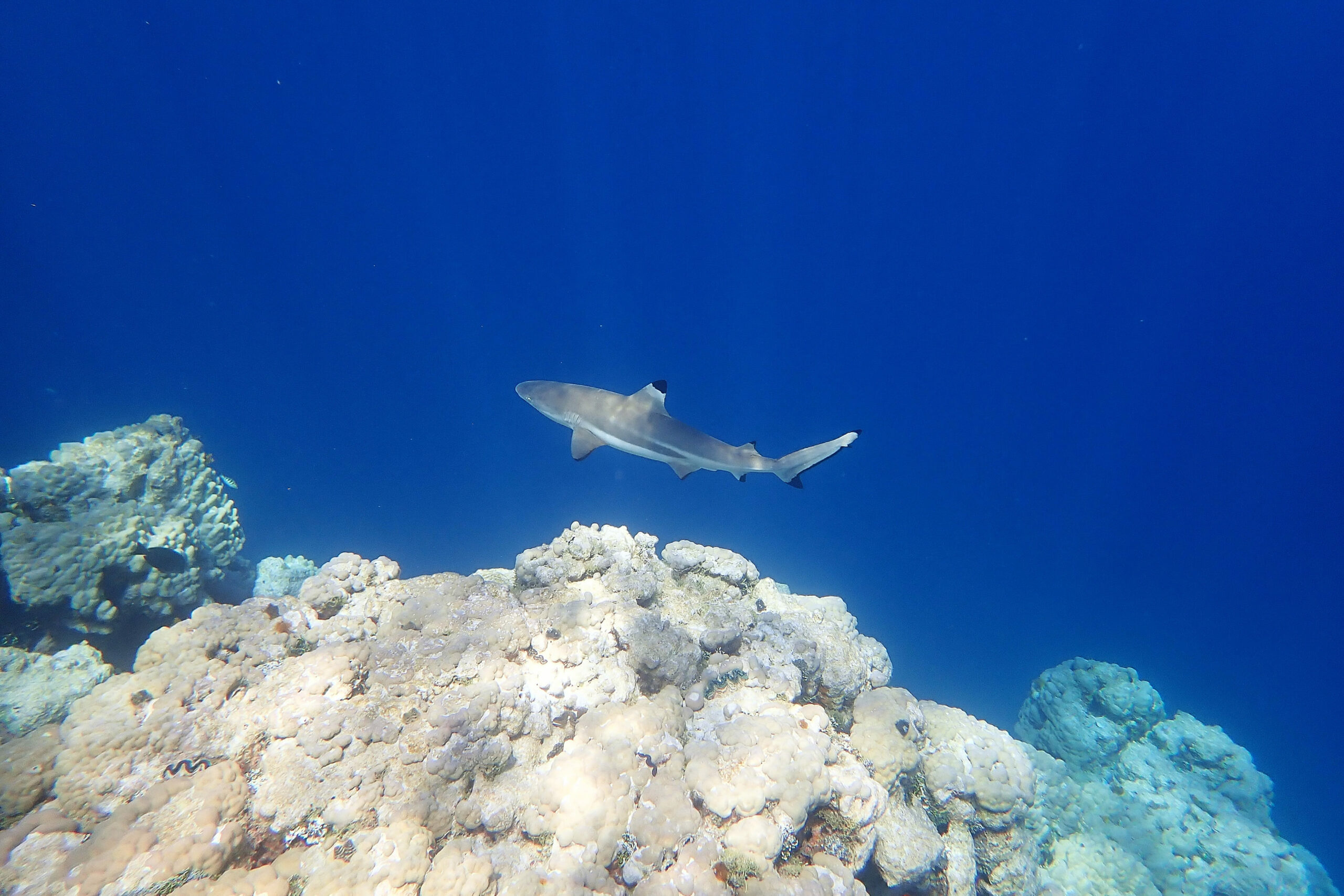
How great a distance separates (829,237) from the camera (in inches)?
1810

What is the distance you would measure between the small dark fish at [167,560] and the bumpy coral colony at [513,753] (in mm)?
1137

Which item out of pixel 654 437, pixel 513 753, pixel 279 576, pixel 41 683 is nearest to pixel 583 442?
pixel 654 437

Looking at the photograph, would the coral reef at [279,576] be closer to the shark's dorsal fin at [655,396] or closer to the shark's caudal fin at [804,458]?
the shark's dorsal fin at [655,396]

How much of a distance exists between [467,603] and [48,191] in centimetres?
6542

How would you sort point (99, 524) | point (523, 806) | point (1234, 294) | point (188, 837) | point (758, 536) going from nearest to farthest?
point (188, 837) < point (523, 806) < point (99, 524) < point (758, 536) < point (1234, 294)

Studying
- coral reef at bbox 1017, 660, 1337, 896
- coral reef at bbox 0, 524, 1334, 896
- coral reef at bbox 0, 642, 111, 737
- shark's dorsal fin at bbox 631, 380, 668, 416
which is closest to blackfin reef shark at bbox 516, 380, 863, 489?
shark's dorsal fin at bbox 631, 380, 668, 416

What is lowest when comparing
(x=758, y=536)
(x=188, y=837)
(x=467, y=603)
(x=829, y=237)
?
(x=188, y=837)

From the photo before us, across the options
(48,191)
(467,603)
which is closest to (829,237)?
(467,603)

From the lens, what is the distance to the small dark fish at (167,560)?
6.82 meters

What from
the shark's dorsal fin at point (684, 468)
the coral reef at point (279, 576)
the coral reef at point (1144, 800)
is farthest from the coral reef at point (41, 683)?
the coral reef at point (1144, 800)

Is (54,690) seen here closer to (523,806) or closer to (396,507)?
(523,806)

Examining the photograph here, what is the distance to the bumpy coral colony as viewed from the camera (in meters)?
2.90

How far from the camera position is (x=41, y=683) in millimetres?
4598

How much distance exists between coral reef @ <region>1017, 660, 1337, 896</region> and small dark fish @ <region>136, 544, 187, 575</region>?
1450 centimetres
